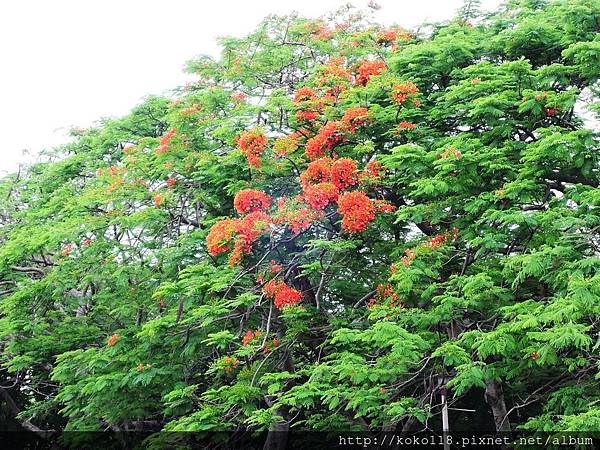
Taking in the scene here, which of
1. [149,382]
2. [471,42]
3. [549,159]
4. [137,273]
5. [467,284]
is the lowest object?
[149,382]

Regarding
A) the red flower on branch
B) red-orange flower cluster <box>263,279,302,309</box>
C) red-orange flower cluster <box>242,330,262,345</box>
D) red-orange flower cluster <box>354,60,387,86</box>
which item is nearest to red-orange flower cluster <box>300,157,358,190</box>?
the red flower on branch

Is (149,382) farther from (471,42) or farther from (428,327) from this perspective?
(471,42)

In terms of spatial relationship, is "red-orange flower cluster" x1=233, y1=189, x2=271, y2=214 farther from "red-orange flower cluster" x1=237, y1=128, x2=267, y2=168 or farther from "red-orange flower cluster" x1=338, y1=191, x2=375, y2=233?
"red-orange flower cluster" x1=338, y1=191, x2=375, y2=233

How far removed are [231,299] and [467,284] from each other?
281cm

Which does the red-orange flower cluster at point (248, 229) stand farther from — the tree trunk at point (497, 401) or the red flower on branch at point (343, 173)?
the tree trunk at point (497, 401)

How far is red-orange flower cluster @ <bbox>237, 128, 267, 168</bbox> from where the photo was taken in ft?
27.1

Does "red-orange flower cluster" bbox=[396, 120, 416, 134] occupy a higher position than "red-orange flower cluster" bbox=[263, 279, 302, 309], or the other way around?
"red-orange flower cluster" bbox=[396, 120, 416, 134]

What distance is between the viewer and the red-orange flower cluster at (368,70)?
8.99 metres

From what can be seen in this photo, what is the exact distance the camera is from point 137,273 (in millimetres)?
9430

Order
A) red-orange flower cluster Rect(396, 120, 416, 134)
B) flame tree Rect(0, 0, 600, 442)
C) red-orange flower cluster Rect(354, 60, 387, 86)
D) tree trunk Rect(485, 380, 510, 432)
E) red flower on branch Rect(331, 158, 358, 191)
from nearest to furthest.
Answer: flame tree Rect(0, 0, 600, 442)
tree trunk Rect(485, 380, 510, 432)
red flower on branch Rect(331, 158, 358, 191)
red-orange flower cluster Rect(396, 120, 416, 134)
red-orange flower cluster Rect(354, 60, 387, 86)

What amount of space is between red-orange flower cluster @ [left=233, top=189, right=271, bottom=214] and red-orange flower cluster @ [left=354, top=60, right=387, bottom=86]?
7.20ft

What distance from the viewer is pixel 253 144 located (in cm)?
830

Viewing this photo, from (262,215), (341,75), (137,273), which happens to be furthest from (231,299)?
(341,75)

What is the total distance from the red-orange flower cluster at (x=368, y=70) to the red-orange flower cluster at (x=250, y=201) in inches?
86.3
